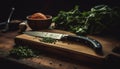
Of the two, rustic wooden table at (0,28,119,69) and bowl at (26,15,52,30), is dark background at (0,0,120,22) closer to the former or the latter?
bowl at (26,15,52,30)

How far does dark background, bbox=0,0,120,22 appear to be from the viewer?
9.62 feet

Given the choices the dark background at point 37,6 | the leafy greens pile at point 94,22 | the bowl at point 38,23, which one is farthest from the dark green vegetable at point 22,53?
the dark background at point 37,6

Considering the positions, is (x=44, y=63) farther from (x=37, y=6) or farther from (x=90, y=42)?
(x=37, y=6)

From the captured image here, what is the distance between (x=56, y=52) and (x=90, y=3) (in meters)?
1.29

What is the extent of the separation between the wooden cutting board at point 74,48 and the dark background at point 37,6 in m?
0.96

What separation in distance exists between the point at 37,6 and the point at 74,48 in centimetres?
166

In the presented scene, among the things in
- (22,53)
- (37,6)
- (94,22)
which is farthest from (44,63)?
(37,6)

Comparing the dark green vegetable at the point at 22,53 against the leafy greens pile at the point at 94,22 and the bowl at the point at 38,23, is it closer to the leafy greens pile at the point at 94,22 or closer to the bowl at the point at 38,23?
the bowl at the point at 38,23

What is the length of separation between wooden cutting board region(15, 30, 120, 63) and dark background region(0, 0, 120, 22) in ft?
3.16

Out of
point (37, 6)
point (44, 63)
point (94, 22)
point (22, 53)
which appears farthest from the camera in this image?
point (37, 6)

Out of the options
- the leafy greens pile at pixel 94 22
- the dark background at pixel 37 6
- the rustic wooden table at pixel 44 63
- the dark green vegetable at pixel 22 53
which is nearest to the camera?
the rustic wooden table at pixel 44 63

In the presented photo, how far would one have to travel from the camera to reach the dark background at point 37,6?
293 cm

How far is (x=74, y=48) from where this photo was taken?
1.79 metres

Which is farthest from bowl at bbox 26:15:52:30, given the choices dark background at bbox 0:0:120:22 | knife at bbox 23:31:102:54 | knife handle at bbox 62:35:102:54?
dark background at bbox 0:0:120:22
